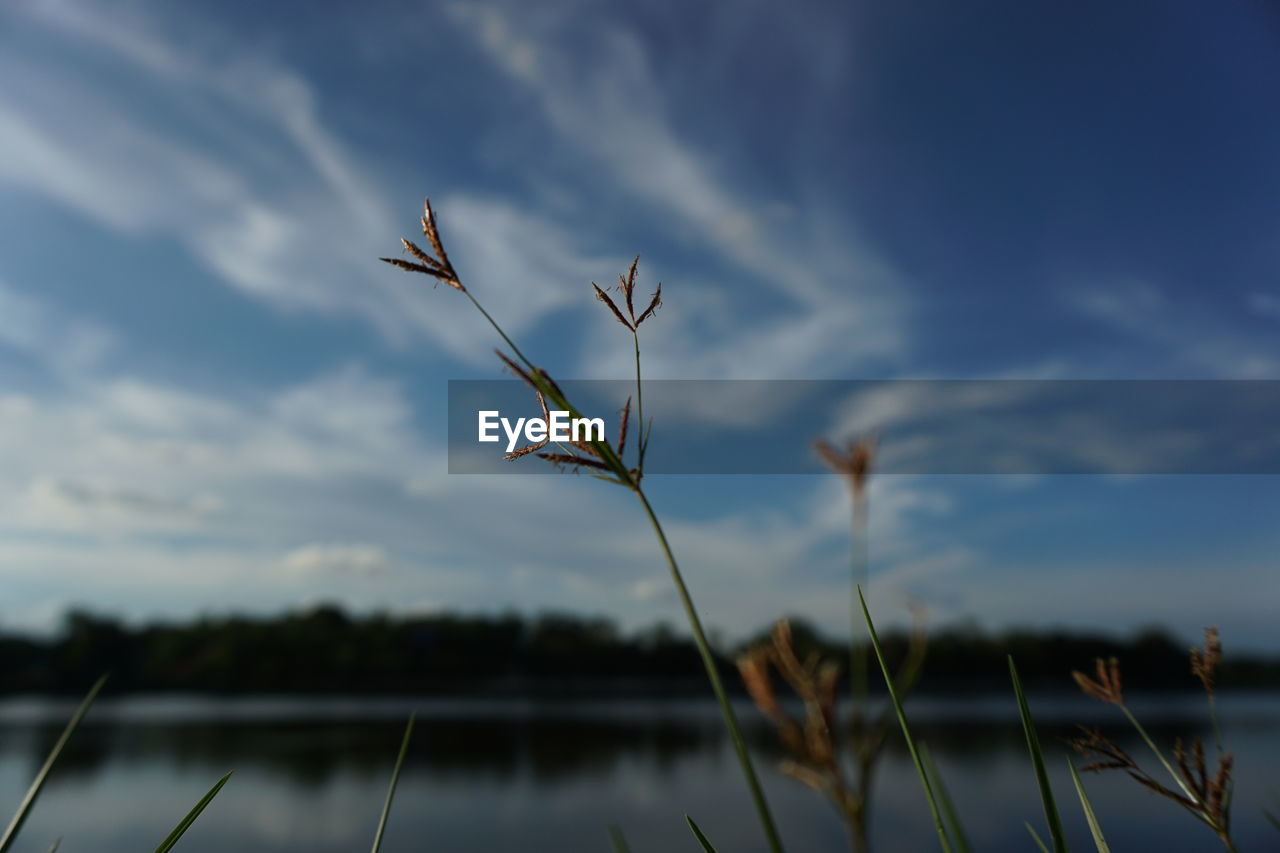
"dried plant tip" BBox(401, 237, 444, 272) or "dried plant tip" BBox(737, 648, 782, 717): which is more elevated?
"dried plant tip" BBox(401, 237, 444, 272)

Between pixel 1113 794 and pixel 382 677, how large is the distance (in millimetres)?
60614

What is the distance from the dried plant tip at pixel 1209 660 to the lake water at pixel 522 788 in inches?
623

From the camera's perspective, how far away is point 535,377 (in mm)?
793

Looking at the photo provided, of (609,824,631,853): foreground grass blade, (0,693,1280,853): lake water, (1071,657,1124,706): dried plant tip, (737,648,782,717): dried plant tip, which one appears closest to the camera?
(737,648,782,717): dried plant tip

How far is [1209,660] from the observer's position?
107 centimetres

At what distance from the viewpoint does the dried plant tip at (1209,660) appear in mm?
1053

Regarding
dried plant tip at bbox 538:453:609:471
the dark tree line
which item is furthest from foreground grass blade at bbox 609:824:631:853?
the dark tree line

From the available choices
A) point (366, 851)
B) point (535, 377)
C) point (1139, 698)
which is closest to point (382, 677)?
point (366, 851)

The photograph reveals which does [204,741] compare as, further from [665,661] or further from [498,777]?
[665,661]

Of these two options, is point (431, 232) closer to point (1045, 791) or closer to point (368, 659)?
point (1045, 791)

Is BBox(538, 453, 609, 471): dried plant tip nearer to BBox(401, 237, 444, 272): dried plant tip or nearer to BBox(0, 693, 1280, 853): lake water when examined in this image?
BBox(401, 237, 444, 272): dried plant tip

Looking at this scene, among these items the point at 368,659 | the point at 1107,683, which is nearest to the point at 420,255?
the point at 1107,683

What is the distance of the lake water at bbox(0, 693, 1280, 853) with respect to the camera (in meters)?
25.3

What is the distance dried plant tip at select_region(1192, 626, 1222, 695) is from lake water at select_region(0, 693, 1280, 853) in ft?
51.9
